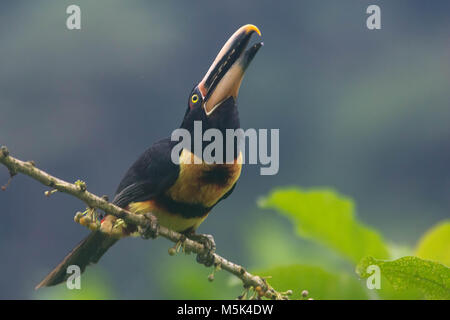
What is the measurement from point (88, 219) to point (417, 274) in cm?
59

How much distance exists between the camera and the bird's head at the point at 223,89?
141 centimetres

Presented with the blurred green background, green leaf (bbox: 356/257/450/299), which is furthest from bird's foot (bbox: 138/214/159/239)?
the blurred green background

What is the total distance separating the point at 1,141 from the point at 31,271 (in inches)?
126

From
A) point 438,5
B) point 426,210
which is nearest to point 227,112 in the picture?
point 426,210

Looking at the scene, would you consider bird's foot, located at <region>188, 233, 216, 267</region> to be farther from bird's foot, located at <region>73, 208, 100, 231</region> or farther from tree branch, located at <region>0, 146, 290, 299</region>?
bird's foot, located at <region>73, 208, 100, 231</region>

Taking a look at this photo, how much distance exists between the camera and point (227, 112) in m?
1.49

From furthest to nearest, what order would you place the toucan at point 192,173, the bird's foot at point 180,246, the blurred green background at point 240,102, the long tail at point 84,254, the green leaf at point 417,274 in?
the blurred green background at point 240,102
the long tail at point 84,254
the toucan at point 192,173
the bird's foot at point 180,246
the green leaf at point 417,274

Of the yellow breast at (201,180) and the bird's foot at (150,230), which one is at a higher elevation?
the yellow breast at (201,180)

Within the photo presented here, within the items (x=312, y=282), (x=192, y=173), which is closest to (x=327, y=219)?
(x=312, y=282)

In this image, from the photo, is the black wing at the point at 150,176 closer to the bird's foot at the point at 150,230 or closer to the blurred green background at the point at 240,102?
the bird's foot at the point at 150,230

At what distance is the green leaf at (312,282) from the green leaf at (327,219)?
167 millimetres

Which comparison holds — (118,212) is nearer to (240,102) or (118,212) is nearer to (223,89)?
(223,89)

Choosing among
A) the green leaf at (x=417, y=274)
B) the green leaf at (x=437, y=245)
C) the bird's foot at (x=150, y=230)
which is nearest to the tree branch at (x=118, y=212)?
the bird's foot at (x=150, y=230)
